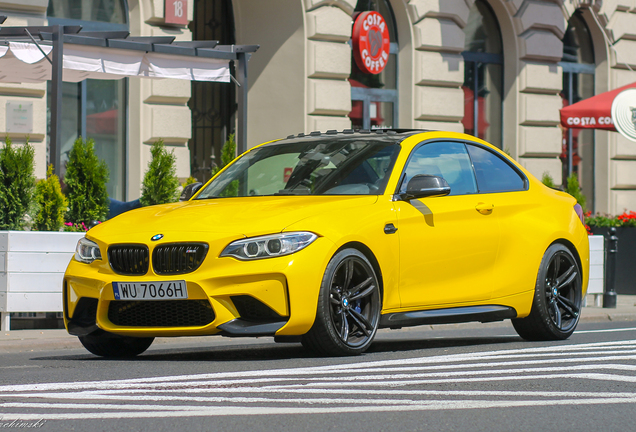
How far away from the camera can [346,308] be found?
7031 mm

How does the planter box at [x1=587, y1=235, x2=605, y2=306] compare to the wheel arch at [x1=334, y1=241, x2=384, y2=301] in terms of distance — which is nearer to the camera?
the wheel arch at [x1=334, y1=241, x2=384, y2=301]

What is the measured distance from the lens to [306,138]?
8.49 metres

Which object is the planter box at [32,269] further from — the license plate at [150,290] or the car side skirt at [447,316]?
the car side skirt at [447,316]

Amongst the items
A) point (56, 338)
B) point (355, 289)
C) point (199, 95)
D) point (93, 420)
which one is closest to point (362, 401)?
point (93, 420)

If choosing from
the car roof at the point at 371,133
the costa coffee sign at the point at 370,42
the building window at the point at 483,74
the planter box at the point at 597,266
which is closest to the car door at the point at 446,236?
the car roof at the point at 371,133

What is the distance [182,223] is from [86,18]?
31.1ft

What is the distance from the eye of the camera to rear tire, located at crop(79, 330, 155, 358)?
24.8ft

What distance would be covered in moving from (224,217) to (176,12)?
9.35 meters

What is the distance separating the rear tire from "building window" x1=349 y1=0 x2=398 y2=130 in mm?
11228

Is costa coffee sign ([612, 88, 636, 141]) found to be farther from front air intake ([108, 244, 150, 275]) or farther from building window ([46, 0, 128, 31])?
front air intake ([108, 244, 150, 275])

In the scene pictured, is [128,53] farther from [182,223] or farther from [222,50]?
[182,223]

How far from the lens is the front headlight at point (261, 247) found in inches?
262

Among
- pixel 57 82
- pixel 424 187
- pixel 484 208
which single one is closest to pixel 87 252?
pixel 424 187

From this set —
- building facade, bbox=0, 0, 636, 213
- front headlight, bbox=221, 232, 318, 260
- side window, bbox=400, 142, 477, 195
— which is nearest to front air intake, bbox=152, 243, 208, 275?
front headlight, bbox=221, 232, 318, 260
